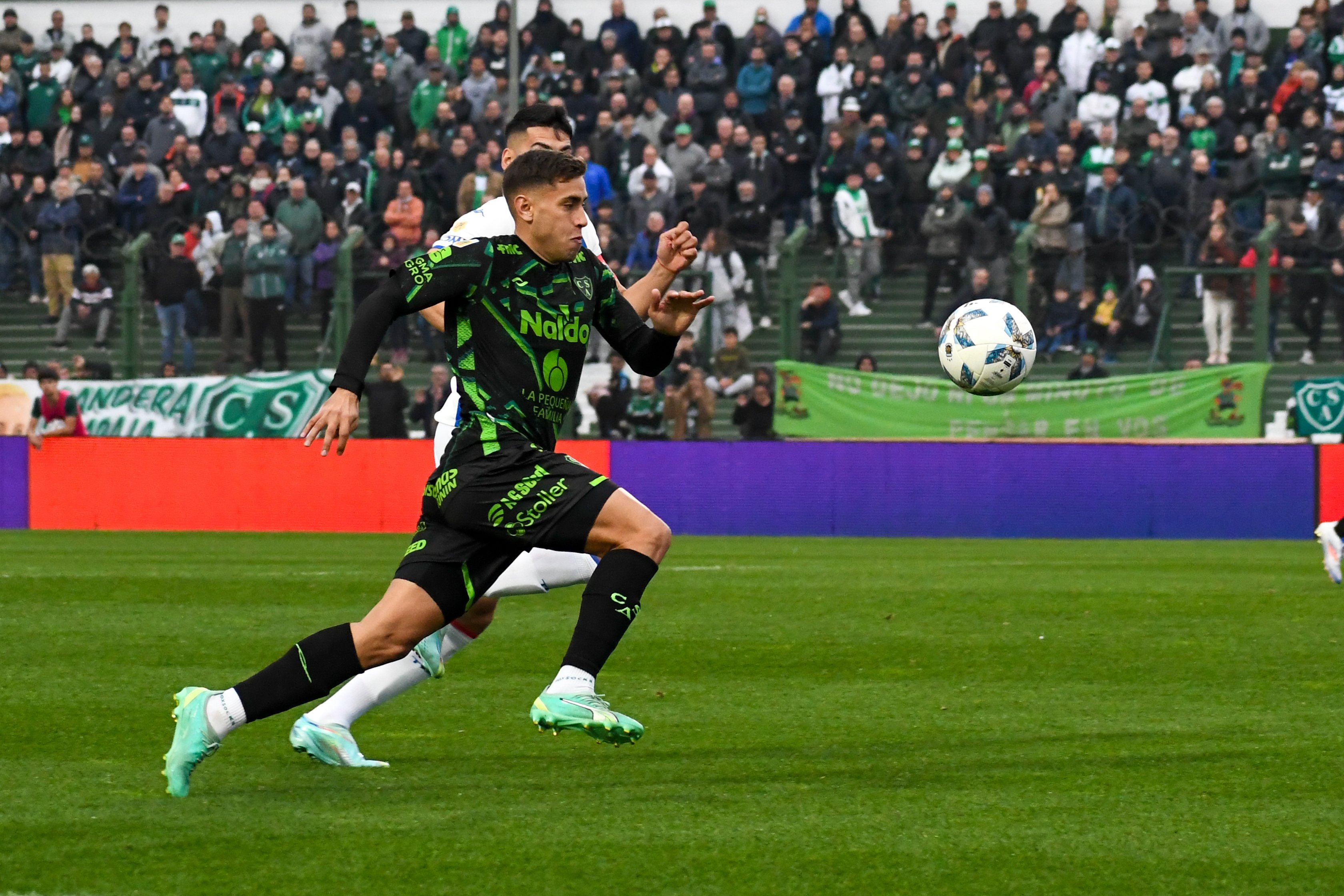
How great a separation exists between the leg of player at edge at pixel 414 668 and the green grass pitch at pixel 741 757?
0.10m

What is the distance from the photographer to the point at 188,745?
4988mm

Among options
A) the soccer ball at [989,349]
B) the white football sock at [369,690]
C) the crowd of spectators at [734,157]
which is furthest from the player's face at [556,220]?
the crowd of spectators at [734,157]

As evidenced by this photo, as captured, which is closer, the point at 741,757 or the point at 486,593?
the point at 486,593

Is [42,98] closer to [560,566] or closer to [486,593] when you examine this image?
[560,566]

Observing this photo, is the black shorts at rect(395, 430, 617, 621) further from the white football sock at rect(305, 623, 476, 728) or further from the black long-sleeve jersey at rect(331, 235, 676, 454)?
the white football sock at rect(305, 623, 476, 728)

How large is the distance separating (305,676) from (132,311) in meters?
16.3

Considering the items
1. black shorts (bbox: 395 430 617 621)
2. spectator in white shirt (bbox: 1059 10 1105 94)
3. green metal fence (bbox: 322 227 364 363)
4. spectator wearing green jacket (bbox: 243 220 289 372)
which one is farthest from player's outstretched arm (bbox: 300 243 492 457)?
spectator in white shirt (bbox: 1059 10 1105 94)

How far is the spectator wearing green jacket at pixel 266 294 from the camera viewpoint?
20031 millimetres

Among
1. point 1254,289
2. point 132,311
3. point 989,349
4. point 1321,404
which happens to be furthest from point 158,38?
point 989,349

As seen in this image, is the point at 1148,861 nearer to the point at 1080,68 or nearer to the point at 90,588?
the point at 90,588

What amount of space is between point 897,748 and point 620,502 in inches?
53.8

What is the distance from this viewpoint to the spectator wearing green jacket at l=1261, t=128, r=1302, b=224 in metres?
19.4

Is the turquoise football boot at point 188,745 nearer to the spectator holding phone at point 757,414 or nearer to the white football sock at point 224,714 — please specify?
the white football sock at point 224,714

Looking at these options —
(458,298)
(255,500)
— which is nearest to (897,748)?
(458,298)
